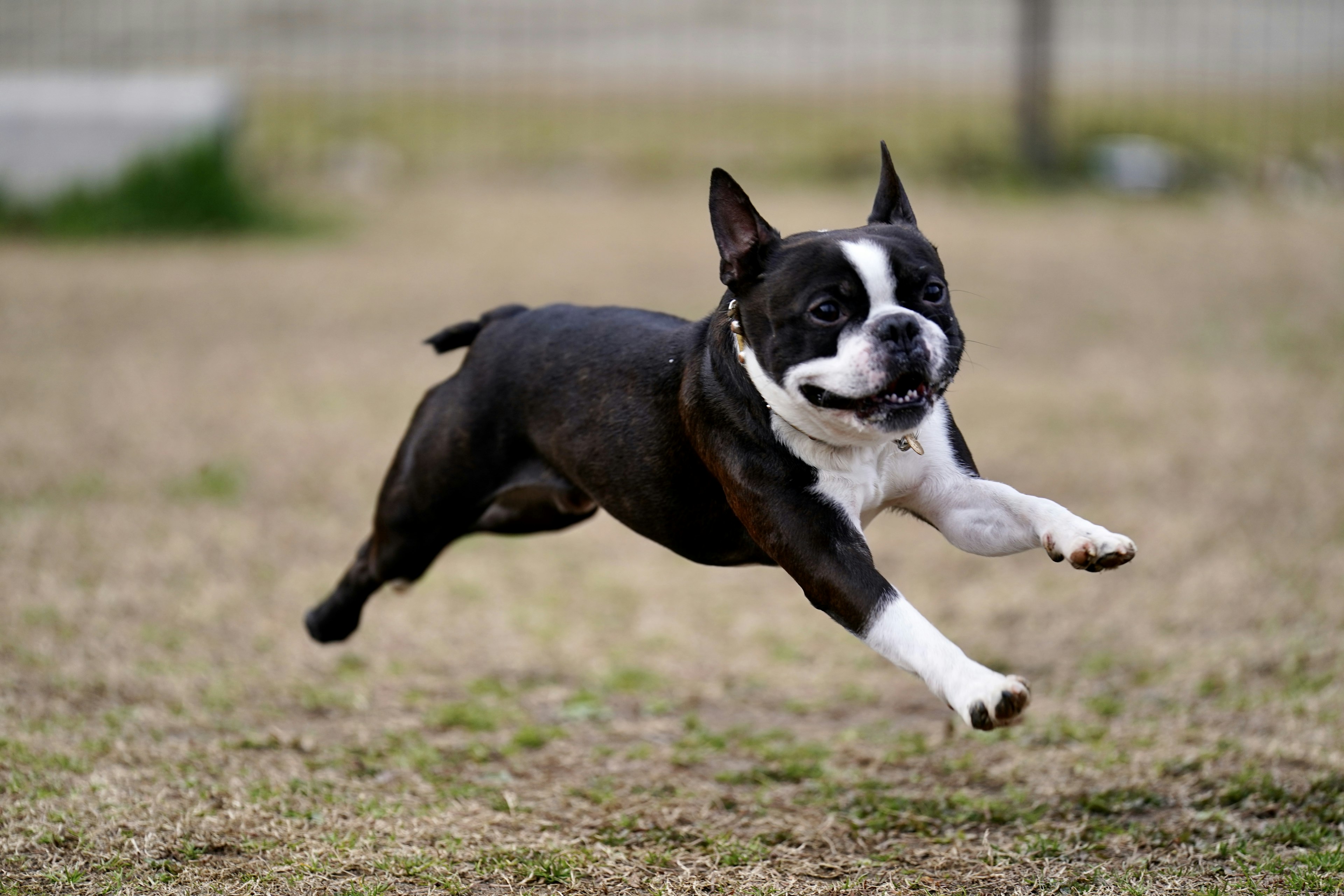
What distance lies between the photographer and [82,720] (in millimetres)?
5121

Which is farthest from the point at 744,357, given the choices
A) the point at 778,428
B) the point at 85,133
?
the point at 85,133

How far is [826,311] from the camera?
10.7ft

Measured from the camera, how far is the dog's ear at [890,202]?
3645mm

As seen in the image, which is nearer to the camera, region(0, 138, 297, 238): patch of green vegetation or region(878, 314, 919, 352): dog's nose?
region(878, 314, 919, 352): dog's nose

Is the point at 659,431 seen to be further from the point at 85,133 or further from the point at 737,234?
the point at 85,133

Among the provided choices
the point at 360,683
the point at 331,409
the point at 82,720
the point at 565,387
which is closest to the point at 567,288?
the point at 331,409

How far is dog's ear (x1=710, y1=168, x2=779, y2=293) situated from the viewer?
342 cm

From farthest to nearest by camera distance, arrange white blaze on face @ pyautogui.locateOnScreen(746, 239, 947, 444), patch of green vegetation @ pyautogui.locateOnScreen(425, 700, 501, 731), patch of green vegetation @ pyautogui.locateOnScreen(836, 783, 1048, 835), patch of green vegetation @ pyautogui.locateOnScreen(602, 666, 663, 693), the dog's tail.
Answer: patch of green vegetation @ pyautogui.locateOnScreen(602, 666, 663, 693)
patch of green vegetation @ pyautogui.locateOnScreen(425, 700, 501, 731)
the dog's tail
patch of green vegetation @ pyautogui.locateOnScreen(836, 783, 1048, 835)
white blaze on face @ pyautogui.locateOnScreen(746, 239, 947, 444)

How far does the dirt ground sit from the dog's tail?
55.8 inches

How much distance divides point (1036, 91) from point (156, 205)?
1055cm

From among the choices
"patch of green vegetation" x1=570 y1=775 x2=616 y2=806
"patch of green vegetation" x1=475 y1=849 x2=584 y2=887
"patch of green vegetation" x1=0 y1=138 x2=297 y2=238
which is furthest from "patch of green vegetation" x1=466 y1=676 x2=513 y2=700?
"patch of green vegetation" x1=0 y1=138 x2=297 y2=238

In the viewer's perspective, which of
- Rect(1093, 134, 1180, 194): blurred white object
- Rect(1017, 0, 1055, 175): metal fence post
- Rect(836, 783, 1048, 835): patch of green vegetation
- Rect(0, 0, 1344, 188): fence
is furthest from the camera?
Rect(0, 0, 1344, 188): fence

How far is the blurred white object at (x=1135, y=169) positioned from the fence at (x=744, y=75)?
0.98 ft

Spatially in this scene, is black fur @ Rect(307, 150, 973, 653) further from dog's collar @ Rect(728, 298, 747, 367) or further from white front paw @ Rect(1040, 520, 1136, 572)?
white front paw @ Rect(1040, 520, 1136, 572)
